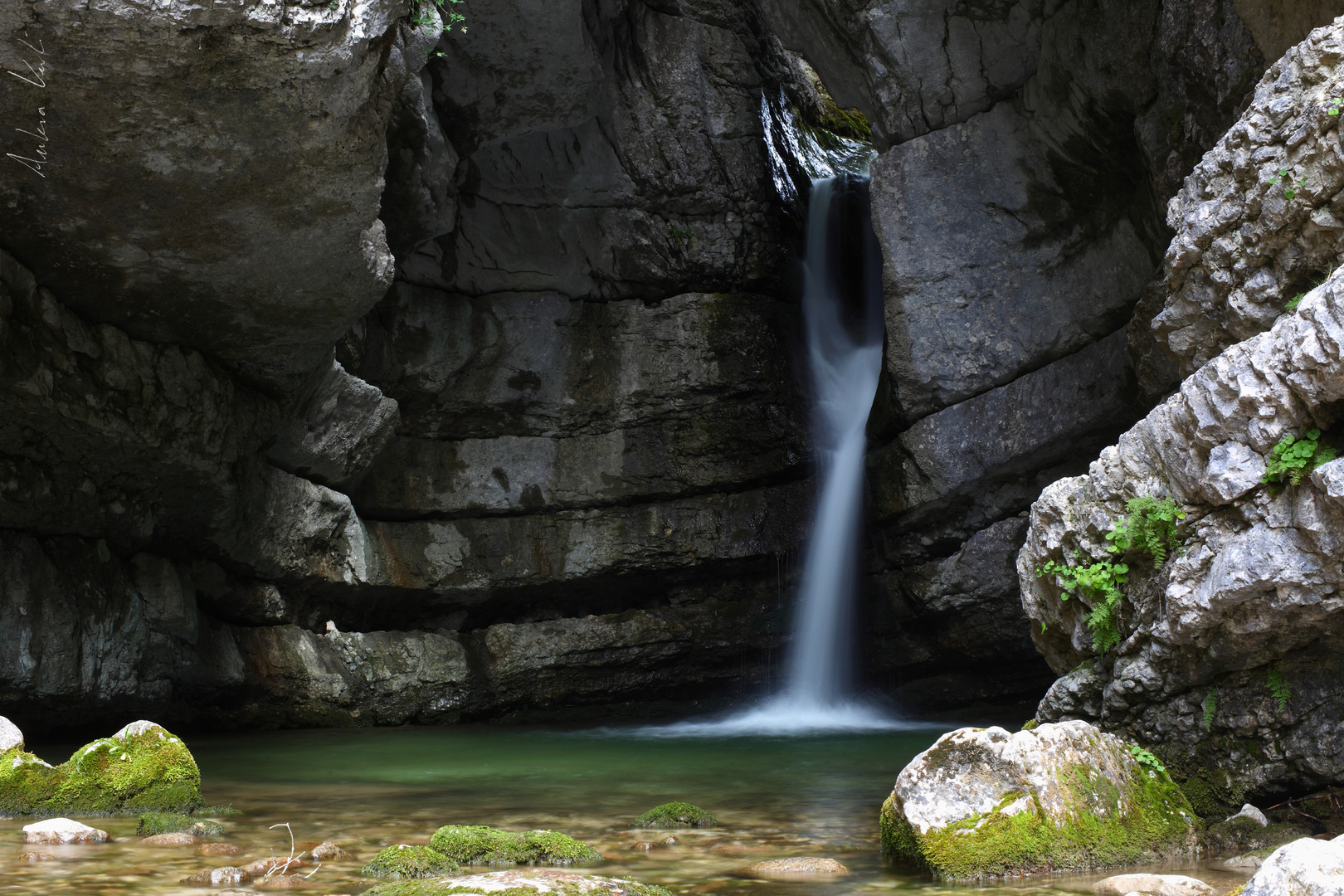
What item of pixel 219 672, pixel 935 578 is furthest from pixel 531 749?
pixel 935 578

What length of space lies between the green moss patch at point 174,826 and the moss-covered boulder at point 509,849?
1.51 m

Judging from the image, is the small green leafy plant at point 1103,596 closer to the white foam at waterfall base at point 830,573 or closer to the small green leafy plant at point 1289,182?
the small green leafy plant at point 1289,182

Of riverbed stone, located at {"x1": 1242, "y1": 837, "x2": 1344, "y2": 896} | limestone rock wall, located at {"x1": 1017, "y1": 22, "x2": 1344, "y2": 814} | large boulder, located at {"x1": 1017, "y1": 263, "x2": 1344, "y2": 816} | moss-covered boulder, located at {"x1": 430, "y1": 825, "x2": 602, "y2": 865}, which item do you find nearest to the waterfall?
limestone rock wall, located at {"x1": 1017, "y1": 22, "x2": 1344, "y2": 814}

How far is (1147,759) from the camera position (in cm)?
570

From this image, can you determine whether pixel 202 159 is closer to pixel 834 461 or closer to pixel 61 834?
pixel 61 834

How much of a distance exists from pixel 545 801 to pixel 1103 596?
4087 mm

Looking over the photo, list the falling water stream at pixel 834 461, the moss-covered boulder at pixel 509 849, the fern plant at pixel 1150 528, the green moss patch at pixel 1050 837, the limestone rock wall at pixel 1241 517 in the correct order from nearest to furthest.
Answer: the green moss patch at pixel 1050 837
the moss-covered boulder at pixel 509 849
the limestone rock wall at pixel 1241 517
the fern plant at pixel 1150 528
the falling water stream at pixel 834 461

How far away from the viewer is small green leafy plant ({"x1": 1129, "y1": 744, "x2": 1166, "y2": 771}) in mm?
5672

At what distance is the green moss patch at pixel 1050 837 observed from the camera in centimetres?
482

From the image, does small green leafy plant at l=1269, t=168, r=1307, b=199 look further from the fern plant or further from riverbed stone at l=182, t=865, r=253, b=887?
riverbed stone at l=182, t=865, r=253, b=887

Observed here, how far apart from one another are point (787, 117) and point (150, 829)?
592 inches

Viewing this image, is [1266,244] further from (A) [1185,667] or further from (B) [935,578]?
(B) [935,578]

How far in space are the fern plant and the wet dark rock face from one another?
4.01 metres

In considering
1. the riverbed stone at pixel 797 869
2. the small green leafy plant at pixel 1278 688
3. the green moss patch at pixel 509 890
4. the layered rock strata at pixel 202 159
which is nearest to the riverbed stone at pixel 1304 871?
the green moss patch at pixel 509 890
